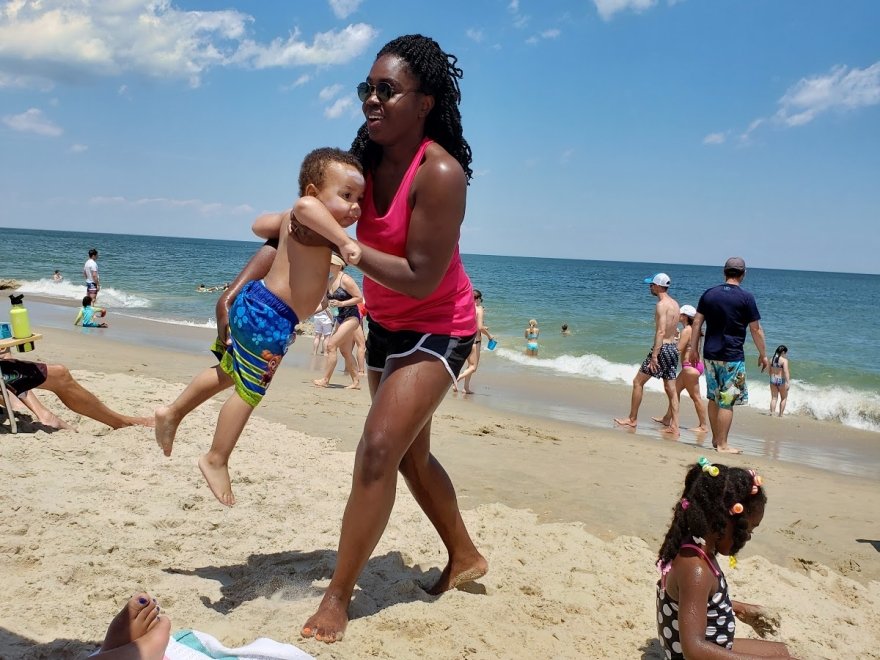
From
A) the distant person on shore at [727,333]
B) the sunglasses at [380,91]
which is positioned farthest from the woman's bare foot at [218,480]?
the distant person on shore at [727,333]

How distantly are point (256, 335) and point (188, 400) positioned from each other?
0.54m

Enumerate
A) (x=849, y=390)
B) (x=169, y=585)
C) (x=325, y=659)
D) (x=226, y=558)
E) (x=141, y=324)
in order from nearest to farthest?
(x=325, y=659)
(x=169, y=585)
(x=226, y=558)
(x=849, y=390)
(x=141, y=324)

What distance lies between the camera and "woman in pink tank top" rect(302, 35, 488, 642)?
280 centimetres

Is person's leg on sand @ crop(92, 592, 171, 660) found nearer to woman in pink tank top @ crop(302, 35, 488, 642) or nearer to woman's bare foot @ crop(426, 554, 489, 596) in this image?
woman in pink tank top @ crop(302, 35, 488, 642)

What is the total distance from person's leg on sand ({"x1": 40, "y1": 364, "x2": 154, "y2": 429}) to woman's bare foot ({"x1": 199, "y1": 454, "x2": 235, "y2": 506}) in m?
2.88

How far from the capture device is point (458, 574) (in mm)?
3461

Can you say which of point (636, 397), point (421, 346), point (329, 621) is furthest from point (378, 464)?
point (636, 397)

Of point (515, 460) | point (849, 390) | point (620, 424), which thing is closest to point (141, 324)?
point (620, 424)

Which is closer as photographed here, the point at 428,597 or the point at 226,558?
the point at 428,597

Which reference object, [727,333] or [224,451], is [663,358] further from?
[224,451]

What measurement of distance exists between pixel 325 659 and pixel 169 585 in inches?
37.0

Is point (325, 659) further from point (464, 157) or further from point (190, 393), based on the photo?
point (464, 157)

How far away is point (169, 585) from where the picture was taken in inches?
129

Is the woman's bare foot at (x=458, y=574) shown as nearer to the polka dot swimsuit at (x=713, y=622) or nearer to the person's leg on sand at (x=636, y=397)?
the polka dot swimsuit at (x=713, y=622)
